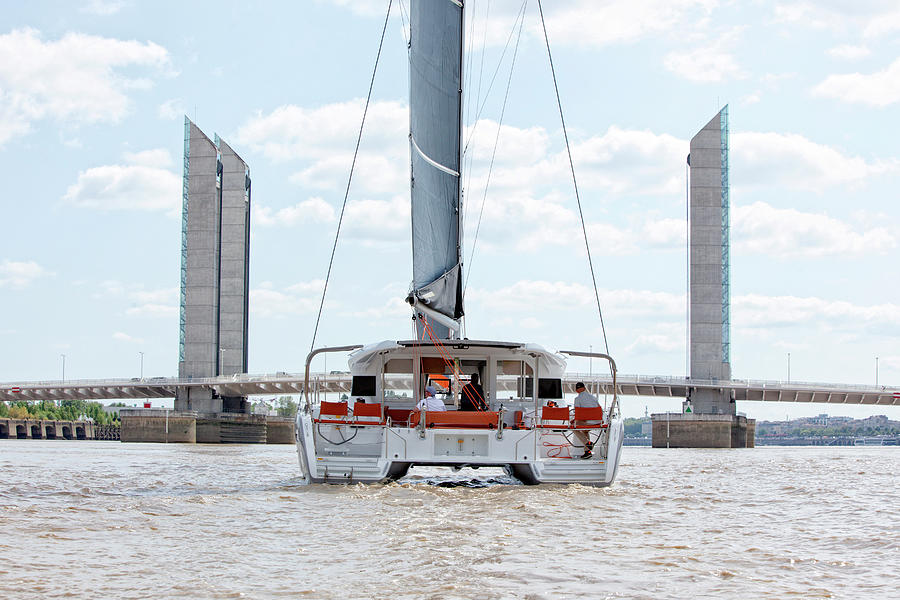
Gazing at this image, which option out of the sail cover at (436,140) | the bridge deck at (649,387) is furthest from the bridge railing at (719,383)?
the sail cover at (436,140)

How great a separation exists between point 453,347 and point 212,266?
6011cm

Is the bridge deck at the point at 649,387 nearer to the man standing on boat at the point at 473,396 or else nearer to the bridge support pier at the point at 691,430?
the bridge support pier at the point at 691,430

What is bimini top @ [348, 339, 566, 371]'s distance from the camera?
14.2m

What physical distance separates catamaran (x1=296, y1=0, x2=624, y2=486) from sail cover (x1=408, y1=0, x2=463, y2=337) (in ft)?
0.05

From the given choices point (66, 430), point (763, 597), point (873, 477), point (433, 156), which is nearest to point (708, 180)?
point (873, 477)

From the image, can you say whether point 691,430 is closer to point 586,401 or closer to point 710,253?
point 710,253

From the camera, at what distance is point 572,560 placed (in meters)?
7.68

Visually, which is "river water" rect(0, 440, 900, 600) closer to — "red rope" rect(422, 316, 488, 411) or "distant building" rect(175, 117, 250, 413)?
"red rope" rect(422, 316, 488, 411)

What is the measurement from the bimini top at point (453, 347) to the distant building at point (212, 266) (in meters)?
59.4

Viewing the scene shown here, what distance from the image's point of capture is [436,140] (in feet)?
56.6

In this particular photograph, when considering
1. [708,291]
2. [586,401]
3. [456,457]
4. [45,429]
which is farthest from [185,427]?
[456,457]

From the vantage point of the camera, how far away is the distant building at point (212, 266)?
72875 mm

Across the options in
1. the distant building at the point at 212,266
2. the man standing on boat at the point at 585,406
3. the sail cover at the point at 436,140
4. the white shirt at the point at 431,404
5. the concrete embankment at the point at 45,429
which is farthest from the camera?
the concrete embankment at the point at 45,429

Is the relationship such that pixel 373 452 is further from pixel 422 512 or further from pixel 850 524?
pixel 850 524
